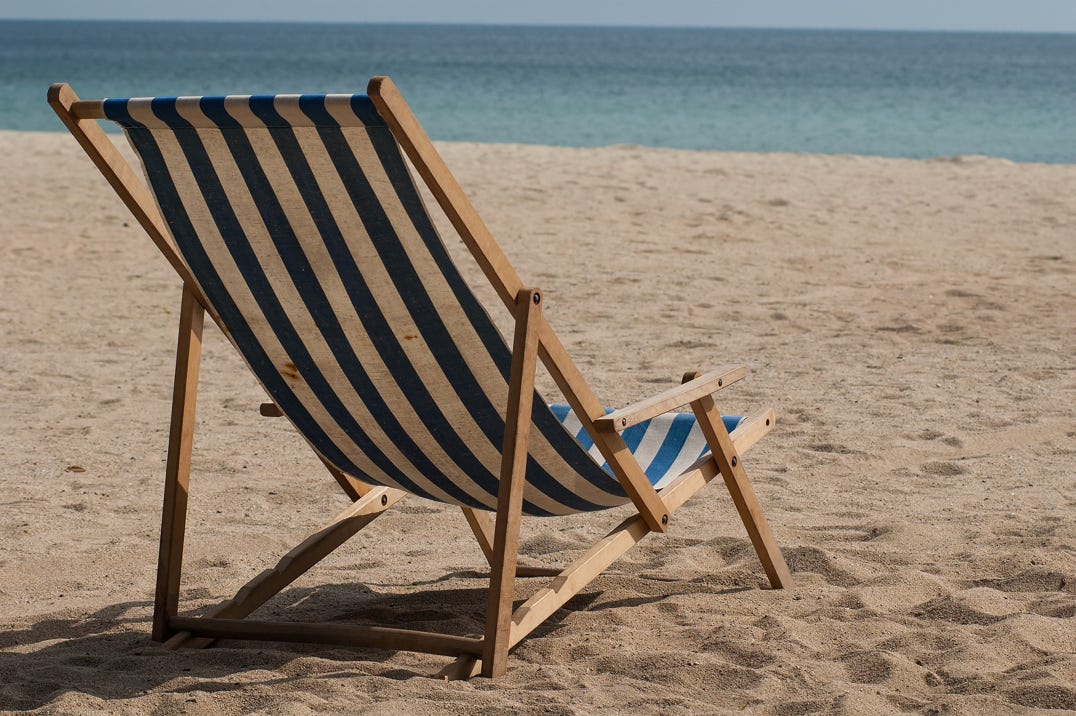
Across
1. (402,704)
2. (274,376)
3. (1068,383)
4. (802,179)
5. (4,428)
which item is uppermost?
(802,179)

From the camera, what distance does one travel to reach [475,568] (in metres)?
3.48

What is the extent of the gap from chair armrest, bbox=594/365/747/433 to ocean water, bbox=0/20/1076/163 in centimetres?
1854

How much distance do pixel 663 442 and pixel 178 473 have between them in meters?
1.20

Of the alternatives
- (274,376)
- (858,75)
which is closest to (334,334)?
(274,376)

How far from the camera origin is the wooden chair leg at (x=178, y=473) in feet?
9.10

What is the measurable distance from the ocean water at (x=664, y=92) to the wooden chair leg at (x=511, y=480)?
753 inches

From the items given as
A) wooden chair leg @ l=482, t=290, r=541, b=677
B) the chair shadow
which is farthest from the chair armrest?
the chair shadow

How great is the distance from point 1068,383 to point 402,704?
12.1 ft

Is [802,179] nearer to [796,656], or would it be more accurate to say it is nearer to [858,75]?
[796,656]

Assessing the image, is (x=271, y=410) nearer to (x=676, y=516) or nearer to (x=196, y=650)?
(x=196, y=650)

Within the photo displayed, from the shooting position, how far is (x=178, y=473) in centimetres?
279

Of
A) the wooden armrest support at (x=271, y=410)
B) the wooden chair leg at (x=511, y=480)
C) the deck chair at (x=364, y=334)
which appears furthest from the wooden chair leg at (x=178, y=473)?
the wooden chair leg at (x=511, y=480)

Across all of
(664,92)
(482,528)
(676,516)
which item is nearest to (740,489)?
(482,528)

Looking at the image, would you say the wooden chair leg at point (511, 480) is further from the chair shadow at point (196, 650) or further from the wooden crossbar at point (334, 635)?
the chair shadow at point (196, 650)
